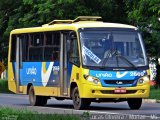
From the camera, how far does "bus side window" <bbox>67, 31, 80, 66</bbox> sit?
79.5ft

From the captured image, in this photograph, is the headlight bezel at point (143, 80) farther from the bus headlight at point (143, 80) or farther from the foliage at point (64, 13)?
the foliage at point (64, 13)

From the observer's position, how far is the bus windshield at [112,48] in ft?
77.7

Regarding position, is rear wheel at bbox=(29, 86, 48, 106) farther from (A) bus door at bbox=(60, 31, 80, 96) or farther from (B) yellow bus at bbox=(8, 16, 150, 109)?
(A) bus door at bbox=(60, 31, 80, 96)

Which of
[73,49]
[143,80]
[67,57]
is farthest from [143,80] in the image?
[67,57]

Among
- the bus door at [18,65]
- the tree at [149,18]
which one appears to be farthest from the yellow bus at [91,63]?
the tree at [149,18]

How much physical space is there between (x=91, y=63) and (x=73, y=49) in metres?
1.24

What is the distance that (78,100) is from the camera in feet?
78.1

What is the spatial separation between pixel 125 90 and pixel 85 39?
229 cm

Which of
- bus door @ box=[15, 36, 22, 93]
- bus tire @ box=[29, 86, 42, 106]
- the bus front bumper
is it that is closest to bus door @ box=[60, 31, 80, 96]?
the bus front bumper

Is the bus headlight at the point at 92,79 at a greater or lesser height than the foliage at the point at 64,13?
lesser

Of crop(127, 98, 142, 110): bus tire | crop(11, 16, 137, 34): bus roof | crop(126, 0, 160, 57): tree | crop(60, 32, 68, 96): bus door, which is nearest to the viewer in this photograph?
crop(127, 98, 142, 110): bus tire

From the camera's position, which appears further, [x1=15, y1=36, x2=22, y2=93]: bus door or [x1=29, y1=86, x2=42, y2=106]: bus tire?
[x1=15, y1=36, x2=22, y2=93]: bus door

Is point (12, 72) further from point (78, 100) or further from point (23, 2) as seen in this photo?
point (23, 2)

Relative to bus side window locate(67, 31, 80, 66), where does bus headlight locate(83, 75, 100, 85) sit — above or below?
below
